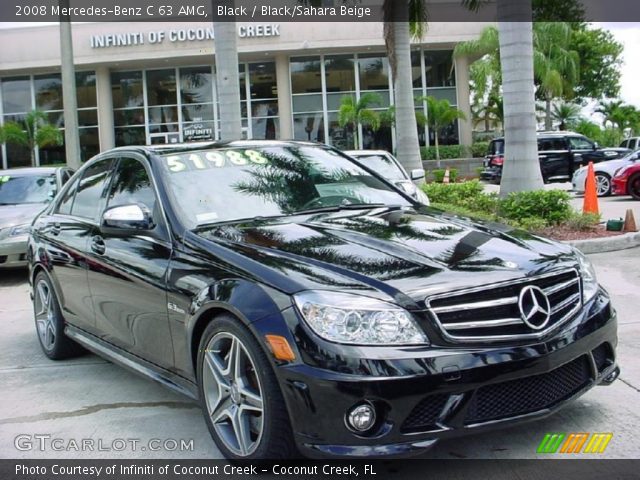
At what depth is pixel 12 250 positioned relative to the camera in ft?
32.1

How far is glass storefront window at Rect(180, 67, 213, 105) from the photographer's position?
115ft

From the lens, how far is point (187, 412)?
174 inches

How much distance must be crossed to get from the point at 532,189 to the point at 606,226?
1257mm

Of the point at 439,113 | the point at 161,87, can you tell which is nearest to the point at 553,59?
the point at 439,113

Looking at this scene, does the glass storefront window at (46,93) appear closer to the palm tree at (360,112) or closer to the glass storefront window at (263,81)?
the glass storefront window at (263,81)

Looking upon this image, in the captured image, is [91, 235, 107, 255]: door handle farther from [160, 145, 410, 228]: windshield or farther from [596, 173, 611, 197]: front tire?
[596, 173, 611, 197]: front tire

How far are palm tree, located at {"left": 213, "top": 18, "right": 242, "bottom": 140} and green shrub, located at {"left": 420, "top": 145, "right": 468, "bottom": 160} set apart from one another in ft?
69.3

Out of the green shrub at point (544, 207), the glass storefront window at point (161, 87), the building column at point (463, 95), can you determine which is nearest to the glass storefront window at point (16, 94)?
the glass storefront window at point (161, 87)

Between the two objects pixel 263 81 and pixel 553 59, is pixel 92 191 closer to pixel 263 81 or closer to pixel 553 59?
pixel 263 81

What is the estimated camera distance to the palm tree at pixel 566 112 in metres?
53.6

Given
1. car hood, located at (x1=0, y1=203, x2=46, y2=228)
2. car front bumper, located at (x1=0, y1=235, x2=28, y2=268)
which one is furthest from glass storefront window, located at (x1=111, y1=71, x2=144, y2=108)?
car front bumper, located at (x1=0, y1=235, x2=28, y2=268)

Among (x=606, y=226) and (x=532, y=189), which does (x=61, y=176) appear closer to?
(x=532, y=189)

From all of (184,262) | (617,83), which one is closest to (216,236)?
(184,262)

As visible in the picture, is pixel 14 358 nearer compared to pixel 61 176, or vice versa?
pixel 14 358
